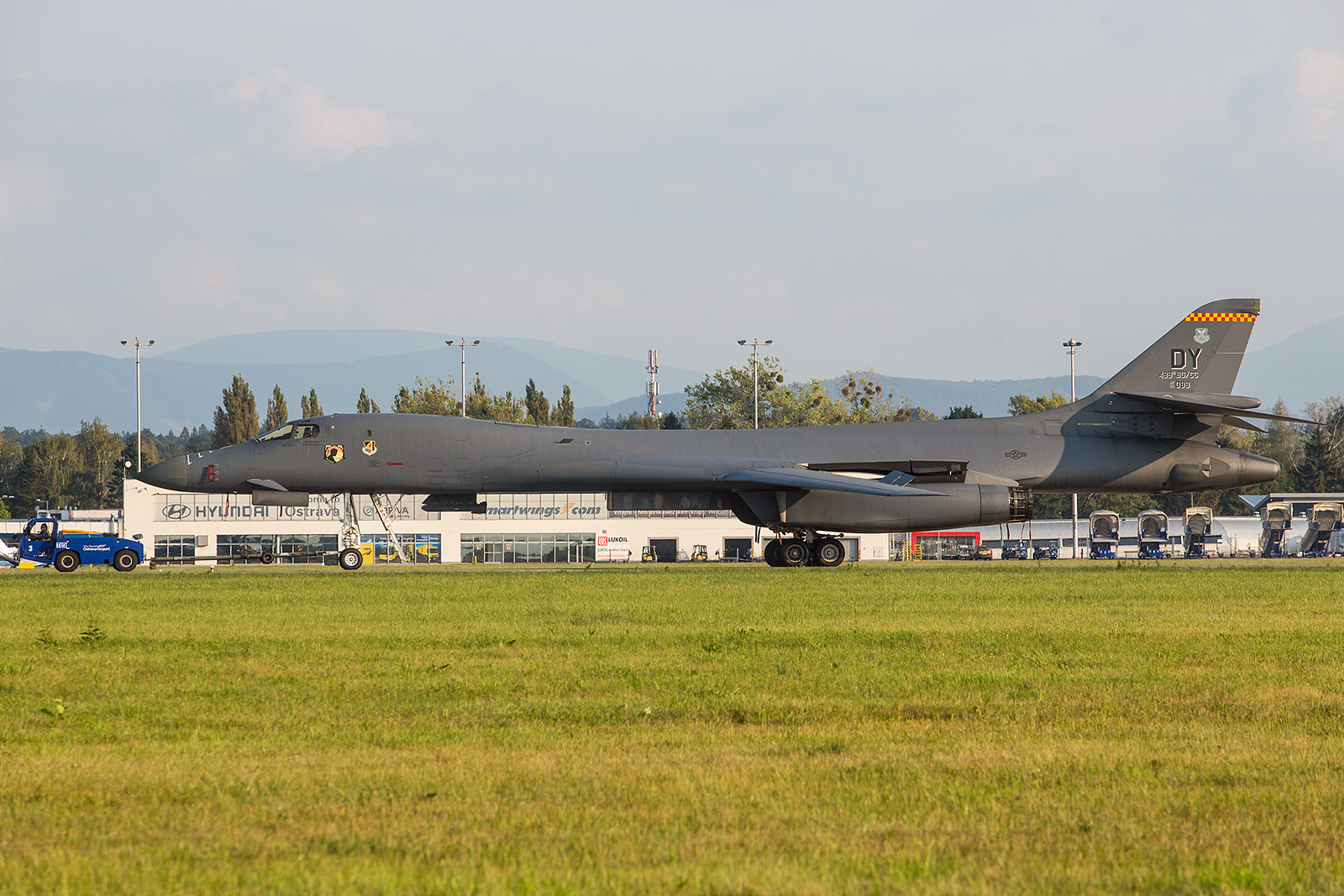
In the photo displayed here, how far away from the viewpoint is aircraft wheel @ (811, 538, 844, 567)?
29.4 metres

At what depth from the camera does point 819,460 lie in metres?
29.0

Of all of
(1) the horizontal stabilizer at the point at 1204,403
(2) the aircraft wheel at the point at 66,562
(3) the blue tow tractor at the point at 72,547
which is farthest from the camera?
(3) the blue tow tractor at the point at 72,547

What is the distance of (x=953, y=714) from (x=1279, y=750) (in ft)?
6.24

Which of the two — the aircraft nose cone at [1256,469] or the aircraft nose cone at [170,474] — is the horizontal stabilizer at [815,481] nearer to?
the aircraft nose cone at [1256,469]

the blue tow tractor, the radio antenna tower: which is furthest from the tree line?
the blue tow tractor

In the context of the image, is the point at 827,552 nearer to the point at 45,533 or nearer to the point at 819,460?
the point at 819,460

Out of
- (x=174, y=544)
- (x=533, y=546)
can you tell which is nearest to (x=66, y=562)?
(x=174, y=544)

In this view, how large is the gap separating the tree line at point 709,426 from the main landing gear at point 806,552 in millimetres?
59403

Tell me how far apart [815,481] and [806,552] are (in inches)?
131

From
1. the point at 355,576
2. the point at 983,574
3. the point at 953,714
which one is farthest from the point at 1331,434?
the point at 953,714

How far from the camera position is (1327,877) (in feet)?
14.3

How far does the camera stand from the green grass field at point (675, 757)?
4477 mm

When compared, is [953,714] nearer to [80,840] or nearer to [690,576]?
[80,840]

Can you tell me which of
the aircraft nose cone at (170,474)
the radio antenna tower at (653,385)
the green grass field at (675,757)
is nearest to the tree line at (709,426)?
the radio antenna tower at (653,385)
